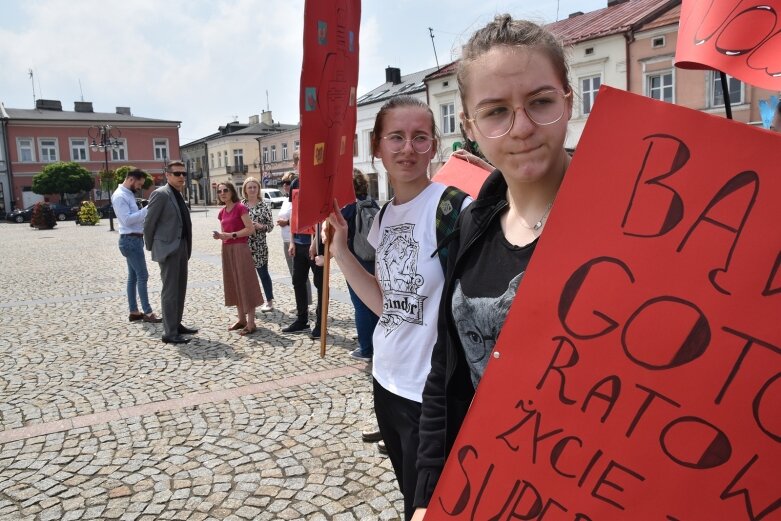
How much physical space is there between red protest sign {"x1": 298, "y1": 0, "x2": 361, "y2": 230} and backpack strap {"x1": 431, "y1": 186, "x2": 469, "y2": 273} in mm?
376

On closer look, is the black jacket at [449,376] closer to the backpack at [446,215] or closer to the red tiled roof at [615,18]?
the backpack at [446,215]

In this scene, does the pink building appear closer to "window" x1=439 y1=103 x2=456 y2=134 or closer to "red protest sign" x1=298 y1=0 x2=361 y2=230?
"window" x1=439 y1=103 x2=456 y2=134

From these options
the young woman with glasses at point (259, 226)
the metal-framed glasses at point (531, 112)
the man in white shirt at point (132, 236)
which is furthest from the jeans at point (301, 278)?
the metal-framed glasses at point (531, 112)

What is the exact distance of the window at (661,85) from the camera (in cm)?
2131

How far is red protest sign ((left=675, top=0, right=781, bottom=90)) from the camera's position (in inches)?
53.4

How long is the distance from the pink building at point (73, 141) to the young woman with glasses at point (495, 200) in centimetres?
4877

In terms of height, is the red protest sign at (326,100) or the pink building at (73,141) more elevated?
the pink building at (73,141)

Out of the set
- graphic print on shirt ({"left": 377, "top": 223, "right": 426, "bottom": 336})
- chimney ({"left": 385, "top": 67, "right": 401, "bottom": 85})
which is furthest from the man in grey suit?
chimney ({"left": 385, "top": 67, "right": 401, "bottom": 85})

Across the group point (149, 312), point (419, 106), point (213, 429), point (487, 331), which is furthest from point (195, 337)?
point (487, 331)

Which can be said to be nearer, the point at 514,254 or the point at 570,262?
the point at 570,262

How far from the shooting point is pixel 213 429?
3.59 m

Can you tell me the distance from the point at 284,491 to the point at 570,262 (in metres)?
2.42

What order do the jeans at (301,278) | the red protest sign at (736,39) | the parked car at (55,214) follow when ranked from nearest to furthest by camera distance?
the red protest sign at (736,39) < the jeans at (301,278) < the parked car at (55,214)

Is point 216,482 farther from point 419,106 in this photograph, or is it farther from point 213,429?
point 419,106
